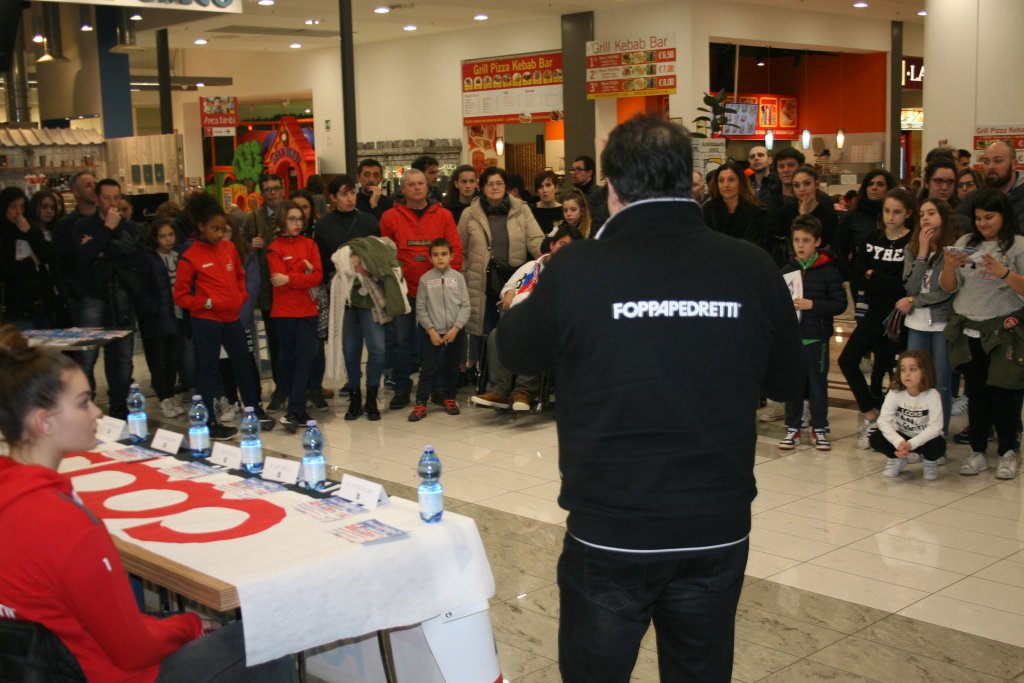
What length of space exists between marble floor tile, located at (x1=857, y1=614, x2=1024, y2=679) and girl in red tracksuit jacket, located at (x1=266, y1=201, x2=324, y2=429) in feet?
14.8

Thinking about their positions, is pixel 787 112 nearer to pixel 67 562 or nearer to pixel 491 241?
pixel 491 241

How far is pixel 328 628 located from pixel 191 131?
20.9 m

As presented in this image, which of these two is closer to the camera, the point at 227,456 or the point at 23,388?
the point at 23,388

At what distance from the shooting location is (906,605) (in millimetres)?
4227

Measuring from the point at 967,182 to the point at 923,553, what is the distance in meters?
3.74

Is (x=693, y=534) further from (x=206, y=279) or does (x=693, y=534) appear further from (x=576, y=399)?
(x=206, y=279)

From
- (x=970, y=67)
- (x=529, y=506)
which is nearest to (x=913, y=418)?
(x=529, y=506)

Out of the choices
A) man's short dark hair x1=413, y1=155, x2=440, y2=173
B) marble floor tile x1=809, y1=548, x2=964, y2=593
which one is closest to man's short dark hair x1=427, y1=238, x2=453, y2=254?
man's short dark hair x1=413, y1=155, x2=440, y2=173

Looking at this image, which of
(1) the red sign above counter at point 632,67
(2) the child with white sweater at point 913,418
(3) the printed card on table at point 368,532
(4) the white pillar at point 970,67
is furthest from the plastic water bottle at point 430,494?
(1) the red sign above counter at point 632,67

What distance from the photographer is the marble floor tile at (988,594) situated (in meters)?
4.22

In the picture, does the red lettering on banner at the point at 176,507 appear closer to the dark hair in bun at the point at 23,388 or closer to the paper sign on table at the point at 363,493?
the paper sign on table at the point at 363,493

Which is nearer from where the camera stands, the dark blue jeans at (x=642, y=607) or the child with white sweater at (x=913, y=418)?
the dark blue jeans at (x=642, y=607)

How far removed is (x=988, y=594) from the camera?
4336 mm

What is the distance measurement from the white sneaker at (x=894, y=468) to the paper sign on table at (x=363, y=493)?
3.70 meters
